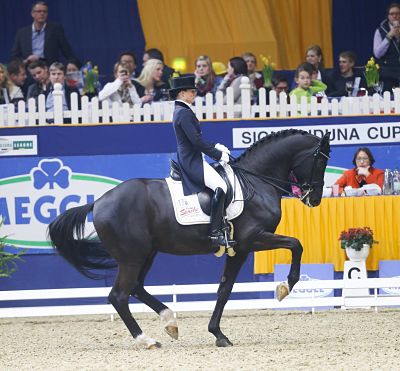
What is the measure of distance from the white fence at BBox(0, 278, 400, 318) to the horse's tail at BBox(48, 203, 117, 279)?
7.29ft

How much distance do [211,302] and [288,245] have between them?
3.28m

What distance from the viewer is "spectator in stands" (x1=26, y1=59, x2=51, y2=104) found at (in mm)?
15242

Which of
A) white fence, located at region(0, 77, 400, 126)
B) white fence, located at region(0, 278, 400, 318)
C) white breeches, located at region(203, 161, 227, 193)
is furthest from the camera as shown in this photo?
white fence, located at region(0, 77, 400, 126)

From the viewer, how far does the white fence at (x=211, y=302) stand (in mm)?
13203

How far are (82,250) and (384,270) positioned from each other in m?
4.28

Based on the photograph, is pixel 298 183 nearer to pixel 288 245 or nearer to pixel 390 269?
pixel 288 245

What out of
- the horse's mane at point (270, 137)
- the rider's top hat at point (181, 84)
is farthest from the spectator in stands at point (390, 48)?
the rider's top hat at point (181, 84)

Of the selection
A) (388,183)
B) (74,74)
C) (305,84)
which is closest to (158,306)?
(388,183)

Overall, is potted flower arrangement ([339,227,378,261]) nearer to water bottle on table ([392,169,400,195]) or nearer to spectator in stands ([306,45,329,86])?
water bottle on table ([392,169,400,195])

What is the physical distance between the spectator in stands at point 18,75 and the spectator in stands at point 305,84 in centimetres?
348

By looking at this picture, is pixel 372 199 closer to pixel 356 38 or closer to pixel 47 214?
pixel 47 214

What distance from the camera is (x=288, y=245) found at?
33.9 ft

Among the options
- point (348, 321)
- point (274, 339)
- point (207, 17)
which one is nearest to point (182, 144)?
point (274, 339)

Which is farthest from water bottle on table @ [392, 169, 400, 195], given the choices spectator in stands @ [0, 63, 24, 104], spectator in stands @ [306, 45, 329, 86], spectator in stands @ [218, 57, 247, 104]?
spectator in stands @ [0, 63, 24, 104]
